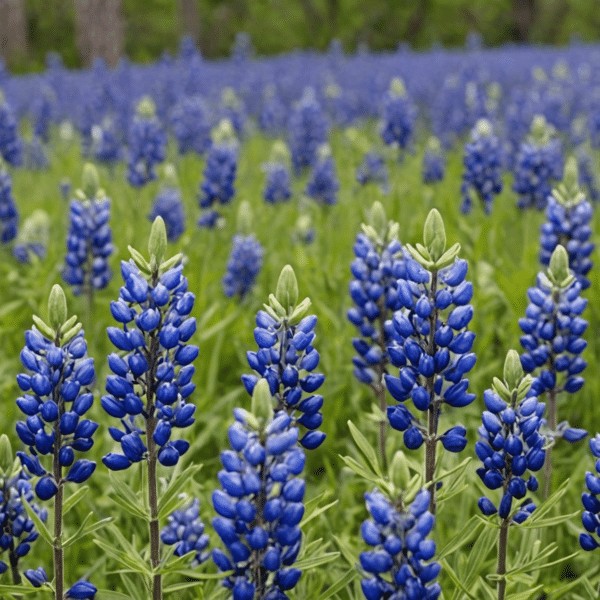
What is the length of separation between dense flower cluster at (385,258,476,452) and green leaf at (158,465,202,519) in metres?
0.57

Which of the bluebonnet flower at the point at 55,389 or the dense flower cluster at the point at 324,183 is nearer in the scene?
the bluebonnet flower at the point at 55,389

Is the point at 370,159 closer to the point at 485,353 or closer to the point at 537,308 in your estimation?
the point at 485,353

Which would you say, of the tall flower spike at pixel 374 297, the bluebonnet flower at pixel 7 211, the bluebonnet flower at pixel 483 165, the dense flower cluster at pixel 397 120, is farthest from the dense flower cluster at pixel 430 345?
the dense flower cluster at pixel 397 120

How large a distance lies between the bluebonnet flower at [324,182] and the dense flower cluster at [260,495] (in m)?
4.46

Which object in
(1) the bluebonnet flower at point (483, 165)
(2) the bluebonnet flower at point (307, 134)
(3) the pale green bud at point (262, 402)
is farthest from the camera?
(2) the bluebonnet flower at point (307, 134)

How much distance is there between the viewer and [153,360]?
2070mm

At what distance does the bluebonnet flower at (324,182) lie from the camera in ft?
19.8

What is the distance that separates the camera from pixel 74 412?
2.07 m

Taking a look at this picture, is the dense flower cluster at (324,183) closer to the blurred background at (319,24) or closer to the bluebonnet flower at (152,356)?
the bluebonnet flower at (152,356)

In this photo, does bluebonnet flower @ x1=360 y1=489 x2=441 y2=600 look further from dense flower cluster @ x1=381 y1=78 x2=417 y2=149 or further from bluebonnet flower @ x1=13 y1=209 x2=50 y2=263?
dense flower cluster @ x1=381 y1=78 x2=417 y2=149

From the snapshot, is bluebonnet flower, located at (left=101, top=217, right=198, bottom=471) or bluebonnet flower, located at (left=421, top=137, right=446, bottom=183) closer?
bluebonnet flower, located at (left=101, top=217, right=198, bottom=471)

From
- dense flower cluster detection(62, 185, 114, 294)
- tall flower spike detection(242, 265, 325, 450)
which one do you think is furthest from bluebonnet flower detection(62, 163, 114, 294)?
tall flower spike detection(242, 265, 325, 450)

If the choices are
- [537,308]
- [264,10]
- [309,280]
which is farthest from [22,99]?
[264,10]

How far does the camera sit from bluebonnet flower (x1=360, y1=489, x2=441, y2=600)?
5.55 ft
